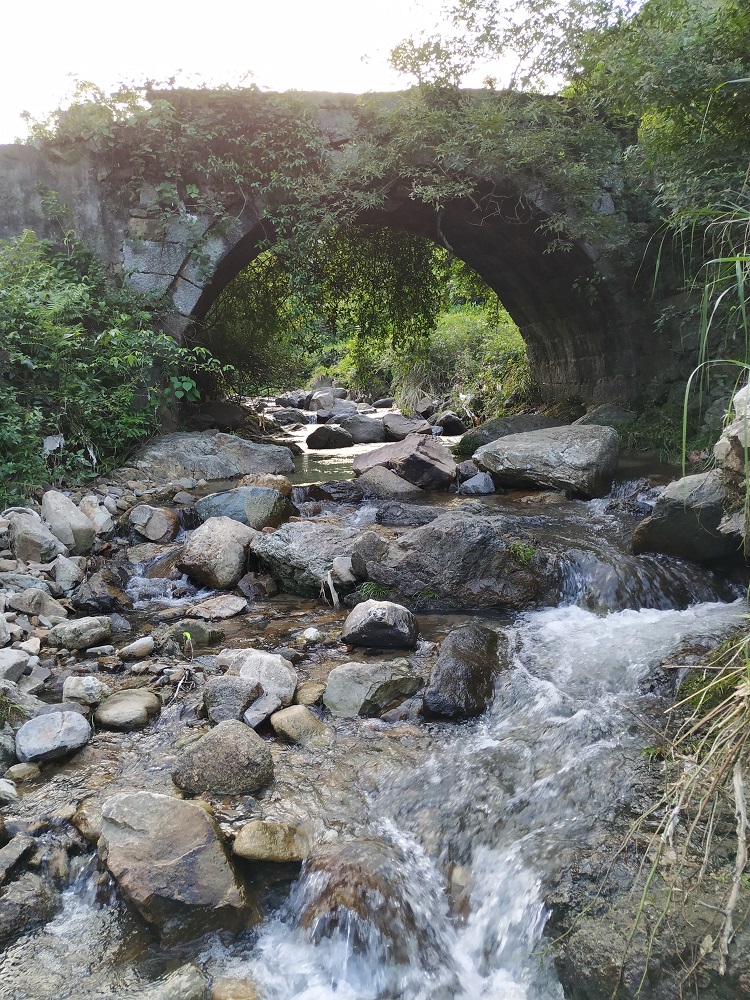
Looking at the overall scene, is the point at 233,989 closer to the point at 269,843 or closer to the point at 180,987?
the point at 180,987

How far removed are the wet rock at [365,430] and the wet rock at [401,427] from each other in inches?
4.6

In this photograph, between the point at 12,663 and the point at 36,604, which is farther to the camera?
the point at 36,604

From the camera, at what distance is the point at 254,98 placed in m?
7.46

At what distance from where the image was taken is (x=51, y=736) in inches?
105

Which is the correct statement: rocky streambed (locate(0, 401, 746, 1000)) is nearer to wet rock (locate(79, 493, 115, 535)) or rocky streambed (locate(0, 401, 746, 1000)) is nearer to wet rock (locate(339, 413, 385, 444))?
wet rock (locate(79, 493, 115, 535))

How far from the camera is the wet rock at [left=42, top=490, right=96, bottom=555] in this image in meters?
5.11

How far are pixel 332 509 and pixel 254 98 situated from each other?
4.76 metres

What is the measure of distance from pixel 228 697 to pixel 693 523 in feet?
9.92

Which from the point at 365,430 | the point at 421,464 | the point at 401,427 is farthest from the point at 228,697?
the point at 401,427

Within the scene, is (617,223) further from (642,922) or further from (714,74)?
(642,922)

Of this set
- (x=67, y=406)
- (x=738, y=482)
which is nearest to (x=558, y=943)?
(x=738, y=482)

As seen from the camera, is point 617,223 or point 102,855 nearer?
point 102,855

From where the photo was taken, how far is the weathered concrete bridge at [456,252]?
7488 millimetres

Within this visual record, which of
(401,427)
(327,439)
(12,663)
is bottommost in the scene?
(327,439)
